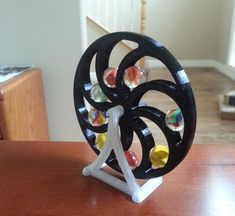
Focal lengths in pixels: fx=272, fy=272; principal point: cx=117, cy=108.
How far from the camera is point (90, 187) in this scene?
19.5 inches

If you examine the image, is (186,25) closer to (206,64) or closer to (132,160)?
(206,64)

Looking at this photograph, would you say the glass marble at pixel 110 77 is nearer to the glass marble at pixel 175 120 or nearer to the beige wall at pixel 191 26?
the glass marble at pixel 175 120

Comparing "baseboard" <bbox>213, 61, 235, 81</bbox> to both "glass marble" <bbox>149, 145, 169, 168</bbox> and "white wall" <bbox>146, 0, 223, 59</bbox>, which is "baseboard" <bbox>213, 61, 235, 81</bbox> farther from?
"glass marble" <bbox>149, 145, 169, 168</bbox>

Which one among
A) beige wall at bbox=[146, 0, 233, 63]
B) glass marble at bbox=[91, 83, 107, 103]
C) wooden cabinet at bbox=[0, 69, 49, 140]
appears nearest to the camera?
glass marble at bbox=[91, 83, 107, 103]

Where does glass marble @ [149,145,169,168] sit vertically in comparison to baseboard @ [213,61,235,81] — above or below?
above

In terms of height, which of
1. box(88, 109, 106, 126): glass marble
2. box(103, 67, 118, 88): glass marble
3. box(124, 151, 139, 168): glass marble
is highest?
box(103, 67, 118, 88): glass marble

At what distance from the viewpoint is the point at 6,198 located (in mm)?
466

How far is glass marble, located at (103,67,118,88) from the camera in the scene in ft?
1.57

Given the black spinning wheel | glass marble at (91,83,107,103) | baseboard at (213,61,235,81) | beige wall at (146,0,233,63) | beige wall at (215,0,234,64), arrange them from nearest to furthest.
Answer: the black spinning wheel, glass marble at (91,83,107,103), baseboard at (213,61,235,81), beige wall at (215,0,234,64), beige wall at (146,0,233,63)

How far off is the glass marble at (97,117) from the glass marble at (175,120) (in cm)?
14

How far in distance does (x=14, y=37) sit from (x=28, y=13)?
127 millimetres

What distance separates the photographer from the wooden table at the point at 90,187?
436 mm

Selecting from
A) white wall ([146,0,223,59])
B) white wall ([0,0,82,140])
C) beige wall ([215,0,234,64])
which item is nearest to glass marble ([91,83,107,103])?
white wall ([0,0,82,140])

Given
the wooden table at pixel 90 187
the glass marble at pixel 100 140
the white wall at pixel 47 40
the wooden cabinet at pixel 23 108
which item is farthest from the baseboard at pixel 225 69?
the glass marble at pixel 100 140
